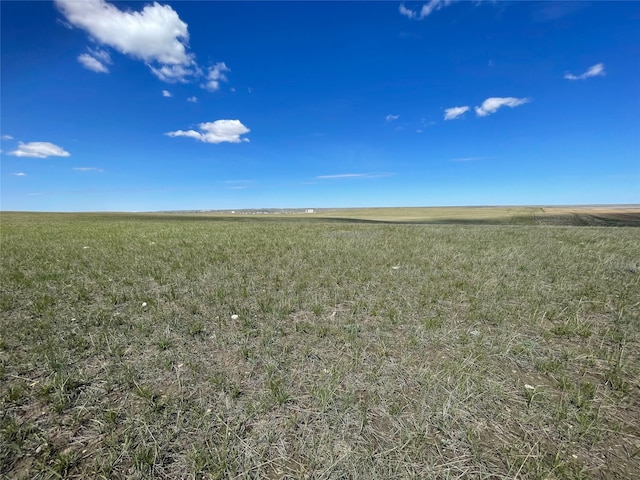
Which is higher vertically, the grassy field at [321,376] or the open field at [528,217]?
the open field at [528,217]

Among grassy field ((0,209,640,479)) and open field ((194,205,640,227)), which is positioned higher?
open field ((194,205,640,227))

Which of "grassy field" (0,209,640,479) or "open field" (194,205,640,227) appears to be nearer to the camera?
"grassy field" (0,209,640,479)

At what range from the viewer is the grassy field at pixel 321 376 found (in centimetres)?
250

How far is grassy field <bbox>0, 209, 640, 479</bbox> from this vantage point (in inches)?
98.6

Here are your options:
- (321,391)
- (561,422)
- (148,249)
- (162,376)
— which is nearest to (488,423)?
(561,422)

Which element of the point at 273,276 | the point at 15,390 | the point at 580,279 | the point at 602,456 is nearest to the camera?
the point at 602,456

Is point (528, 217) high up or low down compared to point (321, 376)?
up

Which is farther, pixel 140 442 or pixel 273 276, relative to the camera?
pixel 273 276

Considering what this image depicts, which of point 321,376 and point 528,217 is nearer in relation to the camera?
point 321,376

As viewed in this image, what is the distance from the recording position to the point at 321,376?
3.60 meters

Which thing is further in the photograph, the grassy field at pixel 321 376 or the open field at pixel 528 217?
the open field at pixel 528 217

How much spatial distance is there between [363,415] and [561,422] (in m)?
2.00

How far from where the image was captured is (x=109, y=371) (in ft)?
12.0

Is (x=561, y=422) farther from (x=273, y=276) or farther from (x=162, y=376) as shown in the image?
(x=273, y=276)
